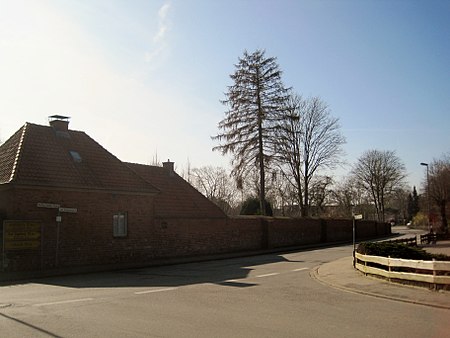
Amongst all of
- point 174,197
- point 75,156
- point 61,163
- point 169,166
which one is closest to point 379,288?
point 61,163

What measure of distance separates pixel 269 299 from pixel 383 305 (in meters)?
2.80

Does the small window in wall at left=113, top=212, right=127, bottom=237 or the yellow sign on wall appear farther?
the small window in wall at left=113, top=212, right=127, bottom=237

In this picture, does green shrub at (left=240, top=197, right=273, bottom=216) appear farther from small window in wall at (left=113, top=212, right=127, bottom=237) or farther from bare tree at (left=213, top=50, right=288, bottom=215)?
small window in wall at (left=113, top=212, right=127, bottom=237)

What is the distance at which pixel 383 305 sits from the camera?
1120 cm

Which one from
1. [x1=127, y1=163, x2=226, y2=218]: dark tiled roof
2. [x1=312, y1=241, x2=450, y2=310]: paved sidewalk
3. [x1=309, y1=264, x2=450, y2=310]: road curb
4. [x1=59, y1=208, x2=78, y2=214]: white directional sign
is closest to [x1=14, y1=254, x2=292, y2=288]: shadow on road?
[x1=309, y1=264, x2=450, y2=310]: road curb

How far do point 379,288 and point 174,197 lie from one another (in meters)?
20.2

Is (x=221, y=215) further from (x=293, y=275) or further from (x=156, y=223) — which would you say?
(x=293, y=275)

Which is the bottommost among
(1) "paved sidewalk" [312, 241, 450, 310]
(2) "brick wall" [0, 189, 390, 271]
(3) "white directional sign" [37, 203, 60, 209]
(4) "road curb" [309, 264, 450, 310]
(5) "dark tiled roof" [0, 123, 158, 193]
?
(4) "road curb" [309, 264, 450, 310]

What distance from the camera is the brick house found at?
68.7 feet

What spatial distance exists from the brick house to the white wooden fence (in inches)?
520

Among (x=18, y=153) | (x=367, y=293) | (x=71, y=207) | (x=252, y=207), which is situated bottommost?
(x=367, y=293)

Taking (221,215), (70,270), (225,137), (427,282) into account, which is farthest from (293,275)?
(225,137)

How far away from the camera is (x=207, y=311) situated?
10.4m

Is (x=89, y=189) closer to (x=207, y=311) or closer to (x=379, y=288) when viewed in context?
(x=207, y=311)
